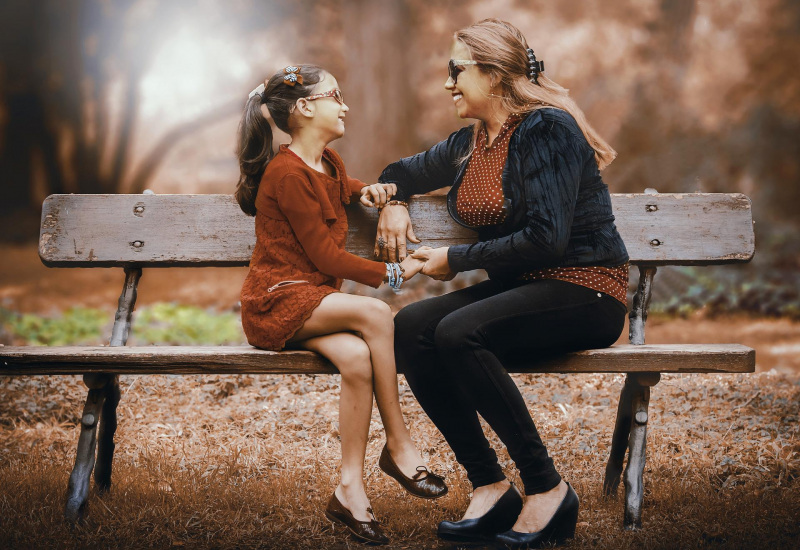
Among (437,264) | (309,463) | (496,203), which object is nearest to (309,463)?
(309,463)

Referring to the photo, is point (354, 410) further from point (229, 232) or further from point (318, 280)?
point (229, 232)

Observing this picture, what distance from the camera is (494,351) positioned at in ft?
9.07

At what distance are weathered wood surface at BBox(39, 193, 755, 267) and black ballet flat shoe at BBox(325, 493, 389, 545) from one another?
3.86 ft

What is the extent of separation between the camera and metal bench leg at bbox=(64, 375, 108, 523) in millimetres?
2912

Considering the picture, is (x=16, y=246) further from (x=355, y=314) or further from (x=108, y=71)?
(x=355, y=314)

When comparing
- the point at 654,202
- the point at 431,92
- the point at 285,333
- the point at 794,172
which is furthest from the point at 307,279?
the point at 794,172

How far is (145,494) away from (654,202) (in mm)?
2400

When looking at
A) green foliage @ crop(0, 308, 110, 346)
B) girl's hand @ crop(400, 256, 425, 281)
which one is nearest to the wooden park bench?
girl's hand @ crop(400, 256, 425, 281)

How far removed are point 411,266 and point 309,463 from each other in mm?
1165

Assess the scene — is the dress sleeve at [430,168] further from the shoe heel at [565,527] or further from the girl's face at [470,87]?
the shoe heel at [565,527]

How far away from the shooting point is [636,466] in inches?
117

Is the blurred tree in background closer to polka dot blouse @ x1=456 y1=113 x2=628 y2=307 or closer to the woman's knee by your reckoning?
polka dot blouse @ x1=456 y1=113 x2=628 y2=307

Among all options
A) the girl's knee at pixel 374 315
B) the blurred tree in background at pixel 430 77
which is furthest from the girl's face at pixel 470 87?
the blurred tree in background at pixel 430 77

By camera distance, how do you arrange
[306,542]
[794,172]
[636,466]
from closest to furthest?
[306,542]
[636,466]
[794,172]
